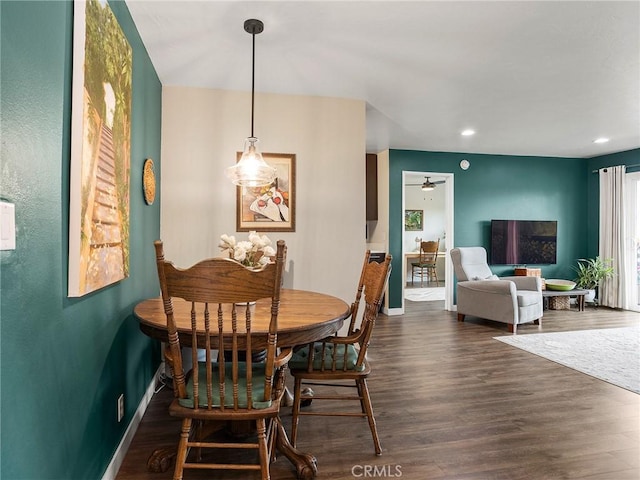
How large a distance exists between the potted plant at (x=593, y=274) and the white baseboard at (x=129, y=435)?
6.53 meters

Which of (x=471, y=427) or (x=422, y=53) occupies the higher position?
(x=422, y=53)

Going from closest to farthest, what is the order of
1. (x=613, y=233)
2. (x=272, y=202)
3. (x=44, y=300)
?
(x=44, y=300), (x=272, y=202), (x=613, y=233)

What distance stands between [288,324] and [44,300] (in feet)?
2.98

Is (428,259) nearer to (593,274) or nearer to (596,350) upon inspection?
(593,274)

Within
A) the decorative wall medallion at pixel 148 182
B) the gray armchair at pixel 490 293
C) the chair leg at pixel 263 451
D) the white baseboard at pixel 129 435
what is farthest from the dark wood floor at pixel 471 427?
the decorative wall medallion at pixel 148 182

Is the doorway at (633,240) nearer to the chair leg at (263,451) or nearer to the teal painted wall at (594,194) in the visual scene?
the teal painted wall at (594,194)

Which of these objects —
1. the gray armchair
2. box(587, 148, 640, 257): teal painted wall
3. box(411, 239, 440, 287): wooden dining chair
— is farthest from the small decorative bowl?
box(411, 239, 440, 287): wooden dining chair

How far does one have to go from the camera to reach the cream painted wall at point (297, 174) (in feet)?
11.2

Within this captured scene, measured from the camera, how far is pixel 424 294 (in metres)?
8.08

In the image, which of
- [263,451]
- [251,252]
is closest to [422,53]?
[251,252]

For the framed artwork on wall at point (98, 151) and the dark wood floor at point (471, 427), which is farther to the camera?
the dark wood floor at point (471, 427)

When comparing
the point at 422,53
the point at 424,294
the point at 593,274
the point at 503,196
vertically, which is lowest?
the point at 424,294

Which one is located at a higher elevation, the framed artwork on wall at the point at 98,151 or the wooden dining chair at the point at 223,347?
the framed artwork on wall at the point at 98,151

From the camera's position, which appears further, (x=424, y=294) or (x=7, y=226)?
(x=424, y=294)
